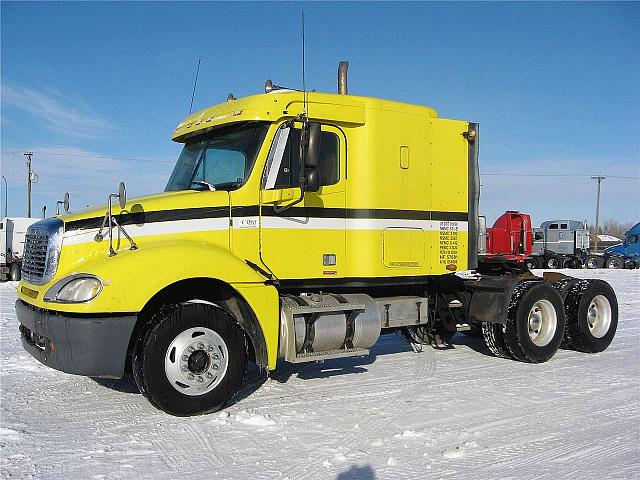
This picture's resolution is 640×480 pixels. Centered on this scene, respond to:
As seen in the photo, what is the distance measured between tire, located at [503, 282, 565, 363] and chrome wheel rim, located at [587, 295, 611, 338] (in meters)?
1.06

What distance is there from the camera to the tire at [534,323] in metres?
8.42

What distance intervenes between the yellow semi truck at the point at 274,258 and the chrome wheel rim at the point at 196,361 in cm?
1

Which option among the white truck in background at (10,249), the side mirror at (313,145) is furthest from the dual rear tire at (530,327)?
the white truck in background at (10,249)

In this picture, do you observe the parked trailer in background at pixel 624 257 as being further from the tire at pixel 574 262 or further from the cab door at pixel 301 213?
the cab door at pixel 301 213

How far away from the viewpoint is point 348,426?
5508 millimetres

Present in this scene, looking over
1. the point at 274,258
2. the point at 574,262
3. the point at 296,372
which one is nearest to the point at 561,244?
the point at 574,262

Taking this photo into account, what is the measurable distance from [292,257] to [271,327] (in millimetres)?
935

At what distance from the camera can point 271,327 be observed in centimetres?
630

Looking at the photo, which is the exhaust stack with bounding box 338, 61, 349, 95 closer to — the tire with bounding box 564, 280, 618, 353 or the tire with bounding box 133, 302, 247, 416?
the tire with bounding box 133, 302, 247, 416

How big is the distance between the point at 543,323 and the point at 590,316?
133 cm

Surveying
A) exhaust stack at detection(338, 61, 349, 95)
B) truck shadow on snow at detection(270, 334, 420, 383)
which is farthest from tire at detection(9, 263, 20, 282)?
exhaust stack at detection(338, 61, 349, 95)

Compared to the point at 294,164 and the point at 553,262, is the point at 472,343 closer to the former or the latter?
the point at 294,164

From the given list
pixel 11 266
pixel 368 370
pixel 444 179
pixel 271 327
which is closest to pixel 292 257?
pixel 271 327

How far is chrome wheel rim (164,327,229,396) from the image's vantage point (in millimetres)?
5703
